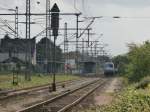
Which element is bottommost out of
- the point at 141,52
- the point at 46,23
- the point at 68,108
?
the point at 68,108

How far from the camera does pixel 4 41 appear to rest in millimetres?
152000

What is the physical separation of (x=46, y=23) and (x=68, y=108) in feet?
160

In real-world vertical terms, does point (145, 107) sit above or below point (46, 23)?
below

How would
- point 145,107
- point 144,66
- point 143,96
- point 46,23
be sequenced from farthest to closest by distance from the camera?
point 46,23, point 144,66, point 143,96, point 145,107

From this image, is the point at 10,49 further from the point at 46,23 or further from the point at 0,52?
the point at 46,23

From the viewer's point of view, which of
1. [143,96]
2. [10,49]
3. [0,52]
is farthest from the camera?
[0,52]

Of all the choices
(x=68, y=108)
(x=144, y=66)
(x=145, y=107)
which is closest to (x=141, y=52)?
(x=144, y=66)

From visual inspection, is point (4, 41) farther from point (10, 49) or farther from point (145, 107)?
point (145, 107)

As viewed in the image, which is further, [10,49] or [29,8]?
[10,49]

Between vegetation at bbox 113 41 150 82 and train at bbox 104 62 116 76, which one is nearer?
vegetation at bbox 113 41 150 82

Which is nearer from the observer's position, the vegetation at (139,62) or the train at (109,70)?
the vegetation at (139,62)

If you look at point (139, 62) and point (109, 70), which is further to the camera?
point (109, 70)

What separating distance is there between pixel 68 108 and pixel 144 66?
3285 centimetres

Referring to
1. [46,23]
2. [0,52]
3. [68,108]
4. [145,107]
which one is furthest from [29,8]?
[0,52]
